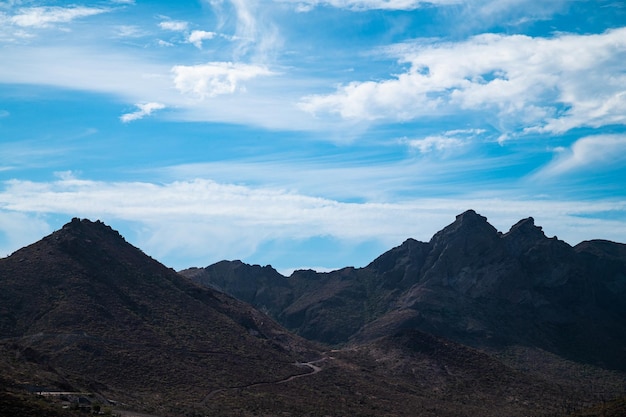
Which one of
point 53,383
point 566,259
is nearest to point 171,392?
point 53,383

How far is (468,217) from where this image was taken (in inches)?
7175

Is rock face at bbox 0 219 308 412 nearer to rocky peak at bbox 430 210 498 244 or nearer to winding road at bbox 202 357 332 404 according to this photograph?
winding road at bbox 202 357 332 404

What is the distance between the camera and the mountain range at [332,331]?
265ft

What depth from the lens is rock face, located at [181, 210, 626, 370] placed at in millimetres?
156875

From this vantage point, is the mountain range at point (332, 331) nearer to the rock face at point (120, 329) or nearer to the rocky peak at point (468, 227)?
the rock face at point (120, 329)

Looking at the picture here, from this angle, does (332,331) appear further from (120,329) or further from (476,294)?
(120,329)

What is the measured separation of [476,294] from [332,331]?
115 feet

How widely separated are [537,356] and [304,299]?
63.3 metres

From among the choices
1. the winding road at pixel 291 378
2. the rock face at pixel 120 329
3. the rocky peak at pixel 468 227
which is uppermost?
the rocky peak at pixel 468 227

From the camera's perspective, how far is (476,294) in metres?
170

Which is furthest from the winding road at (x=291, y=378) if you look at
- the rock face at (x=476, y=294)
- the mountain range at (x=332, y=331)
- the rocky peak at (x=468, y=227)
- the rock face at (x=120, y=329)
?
the rocky peak at (x=468, y=227)

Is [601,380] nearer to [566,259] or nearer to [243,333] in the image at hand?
[566,259]

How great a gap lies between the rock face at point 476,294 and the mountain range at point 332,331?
419mm

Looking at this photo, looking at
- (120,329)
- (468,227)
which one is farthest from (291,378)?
(468,227)
